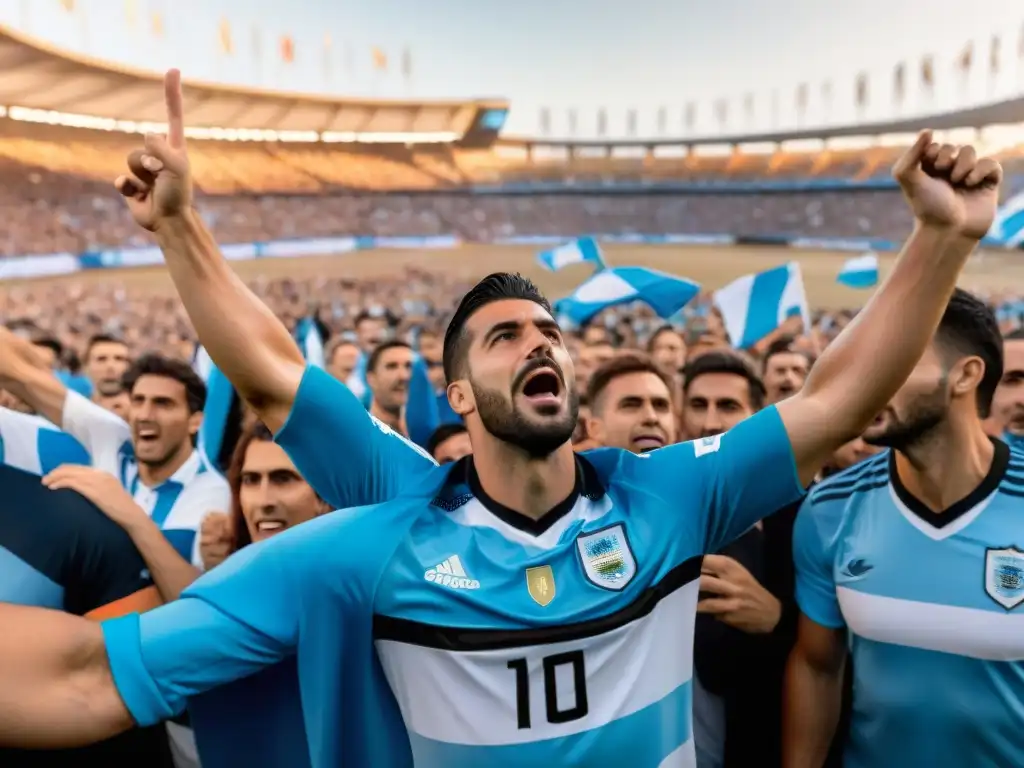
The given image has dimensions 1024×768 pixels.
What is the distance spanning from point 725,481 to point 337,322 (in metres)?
15.5

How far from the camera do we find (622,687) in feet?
5.12

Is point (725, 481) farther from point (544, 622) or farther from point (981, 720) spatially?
point (981, 720)

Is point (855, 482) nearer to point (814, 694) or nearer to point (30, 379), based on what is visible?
point (814, 694)

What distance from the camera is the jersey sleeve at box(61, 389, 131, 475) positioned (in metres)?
3.04

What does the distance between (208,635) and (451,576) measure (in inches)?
17.9

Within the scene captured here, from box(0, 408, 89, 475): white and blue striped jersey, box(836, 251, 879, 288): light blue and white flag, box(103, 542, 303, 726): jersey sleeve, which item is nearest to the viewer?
box(103, 542, 303, 726): jersey sleeve

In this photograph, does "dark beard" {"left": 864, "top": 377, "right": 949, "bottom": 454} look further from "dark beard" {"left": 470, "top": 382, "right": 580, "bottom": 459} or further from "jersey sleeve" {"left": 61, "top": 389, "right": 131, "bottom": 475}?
"jersey sleeve" {"left": 61, "top": 389, "right": 131, "bottom": 475}

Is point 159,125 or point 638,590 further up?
point 159,125

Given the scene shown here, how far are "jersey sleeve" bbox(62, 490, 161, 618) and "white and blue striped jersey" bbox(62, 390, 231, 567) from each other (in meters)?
0.81

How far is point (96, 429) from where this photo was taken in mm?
3164

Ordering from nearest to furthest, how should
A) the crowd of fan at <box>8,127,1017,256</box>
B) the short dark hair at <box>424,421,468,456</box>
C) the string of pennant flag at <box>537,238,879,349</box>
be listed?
the short dark hair at <box>424,421,468,456</box> < the string of pennant flag at <box>537,238,879,349</box> < the crowd of fan at <box>8,127,1017,256</box>

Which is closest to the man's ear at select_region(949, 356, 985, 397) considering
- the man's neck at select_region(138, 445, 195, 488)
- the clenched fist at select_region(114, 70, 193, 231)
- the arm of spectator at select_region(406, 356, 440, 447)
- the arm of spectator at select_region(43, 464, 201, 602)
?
the clenched fist at select_region(114, 70, 193, 231)

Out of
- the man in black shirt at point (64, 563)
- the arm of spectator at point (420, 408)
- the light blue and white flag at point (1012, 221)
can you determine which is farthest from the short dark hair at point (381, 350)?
the light blue and white flag at point (1012, 221)

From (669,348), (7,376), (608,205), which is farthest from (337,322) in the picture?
(608,205)
